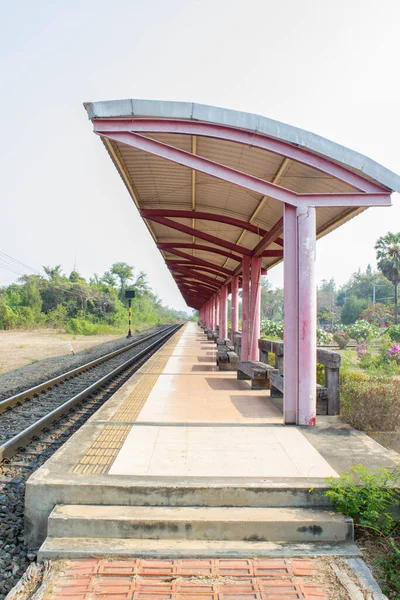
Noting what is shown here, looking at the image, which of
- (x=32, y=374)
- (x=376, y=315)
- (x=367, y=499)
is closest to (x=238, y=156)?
(x=367, y=499)

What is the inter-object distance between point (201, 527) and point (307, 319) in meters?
2.92

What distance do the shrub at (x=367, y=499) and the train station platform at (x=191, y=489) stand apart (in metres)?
0.11

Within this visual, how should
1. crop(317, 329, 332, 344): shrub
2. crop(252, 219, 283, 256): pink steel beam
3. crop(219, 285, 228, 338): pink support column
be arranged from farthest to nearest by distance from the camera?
crop(317, 329, 332, 344): shrub, crop(219, 285, 228, 338): pink support column, crop(252, 219, 283, 256): pink steel beam

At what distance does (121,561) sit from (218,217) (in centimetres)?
668

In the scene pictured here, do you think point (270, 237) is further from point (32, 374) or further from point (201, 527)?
point (32, 374)

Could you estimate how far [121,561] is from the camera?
9.54 feet

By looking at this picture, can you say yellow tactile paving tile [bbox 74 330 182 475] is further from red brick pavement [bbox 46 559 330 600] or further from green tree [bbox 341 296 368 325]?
green tree [bbox 341 296 368 325]

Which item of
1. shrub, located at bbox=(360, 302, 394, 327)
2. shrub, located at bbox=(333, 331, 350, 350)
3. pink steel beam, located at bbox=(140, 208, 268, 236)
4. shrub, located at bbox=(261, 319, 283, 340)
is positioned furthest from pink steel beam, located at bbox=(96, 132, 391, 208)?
shrub, located at bbox=(360, 302, 394, 327)

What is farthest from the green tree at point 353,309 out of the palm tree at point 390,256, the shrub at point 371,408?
the shrub at point 371,408

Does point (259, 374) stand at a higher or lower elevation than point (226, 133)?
lower

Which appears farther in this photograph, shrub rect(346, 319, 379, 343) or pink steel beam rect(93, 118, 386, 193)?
shrub rect(346, 319, 379, 343)

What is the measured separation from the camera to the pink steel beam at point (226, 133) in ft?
17.4

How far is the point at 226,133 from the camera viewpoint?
5.34 m

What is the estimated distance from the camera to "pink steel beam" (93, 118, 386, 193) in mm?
5312
